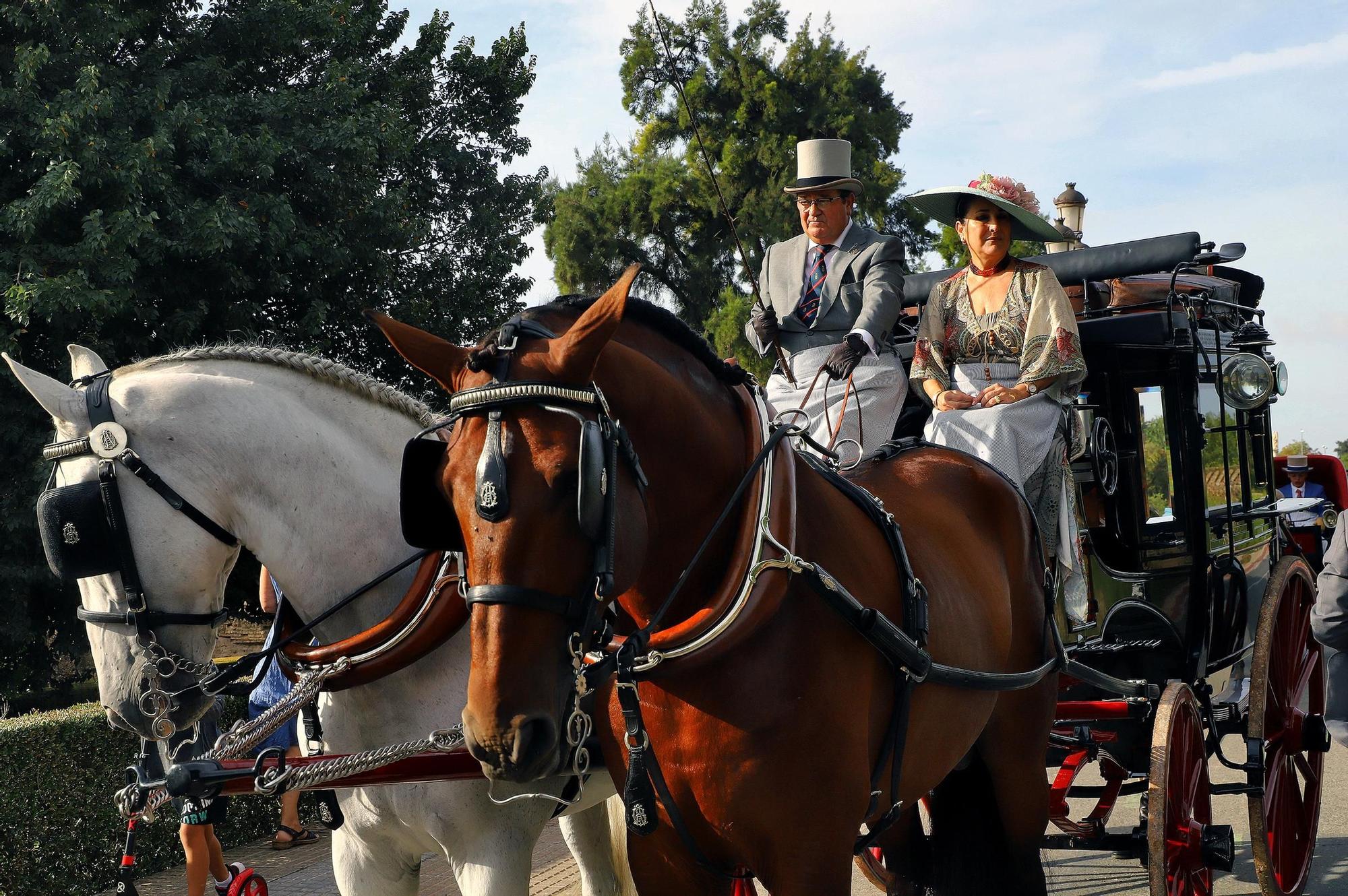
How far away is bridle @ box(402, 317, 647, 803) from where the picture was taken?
2004mm

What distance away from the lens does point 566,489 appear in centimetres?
203

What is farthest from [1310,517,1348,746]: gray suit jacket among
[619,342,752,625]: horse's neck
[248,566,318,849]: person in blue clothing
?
[248,566,318,849]: person in blue clothing

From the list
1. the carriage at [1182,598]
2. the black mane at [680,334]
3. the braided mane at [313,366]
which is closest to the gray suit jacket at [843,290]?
the carriage at [1182,598]

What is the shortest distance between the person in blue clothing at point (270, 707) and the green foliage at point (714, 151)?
63.6ft

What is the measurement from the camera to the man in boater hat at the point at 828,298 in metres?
4.14

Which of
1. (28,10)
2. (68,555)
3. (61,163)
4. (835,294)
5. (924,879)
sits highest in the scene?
(28,10)

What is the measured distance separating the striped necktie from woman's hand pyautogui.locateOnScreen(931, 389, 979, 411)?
21.5 inches

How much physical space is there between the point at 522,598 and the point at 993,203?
116 inches

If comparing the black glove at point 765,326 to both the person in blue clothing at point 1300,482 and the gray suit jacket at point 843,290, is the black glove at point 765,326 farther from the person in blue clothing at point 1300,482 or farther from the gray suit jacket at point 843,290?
the person in blue clothing at point 1300,482

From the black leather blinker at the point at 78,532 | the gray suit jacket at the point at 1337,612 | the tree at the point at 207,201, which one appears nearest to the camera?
the black leather blinker at the point at 78,532

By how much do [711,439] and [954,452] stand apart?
1.53m

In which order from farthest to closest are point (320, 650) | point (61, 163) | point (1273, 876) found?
point (61, 163) < point (1273, 876) < point (320, 650)

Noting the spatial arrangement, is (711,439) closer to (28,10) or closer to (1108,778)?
(1108,778)

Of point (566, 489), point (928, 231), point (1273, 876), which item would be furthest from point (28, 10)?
point (928, 231)
